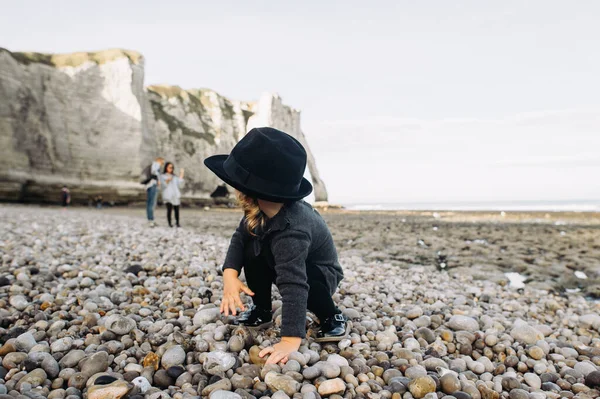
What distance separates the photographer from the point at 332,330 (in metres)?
2.63

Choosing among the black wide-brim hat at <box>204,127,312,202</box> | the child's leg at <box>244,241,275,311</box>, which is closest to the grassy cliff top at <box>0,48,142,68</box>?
the child's leg at <box>244,241,275,311</box>

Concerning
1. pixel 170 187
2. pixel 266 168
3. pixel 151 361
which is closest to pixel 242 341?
pixel 151 361

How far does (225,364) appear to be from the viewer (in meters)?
2.19

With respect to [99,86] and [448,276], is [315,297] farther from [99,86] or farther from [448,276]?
[99,86]

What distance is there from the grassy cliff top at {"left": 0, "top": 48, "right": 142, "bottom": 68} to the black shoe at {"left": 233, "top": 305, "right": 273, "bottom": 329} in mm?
32878

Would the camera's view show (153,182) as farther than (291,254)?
Yes

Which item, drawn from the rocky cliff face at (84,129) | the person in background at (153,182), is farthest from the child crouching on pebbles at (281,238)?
the rocky cliff face at (84,129)

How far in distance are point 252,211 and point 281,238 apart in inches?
11.1

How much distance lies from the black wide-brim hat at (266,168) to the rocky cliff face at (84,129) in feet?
92.9

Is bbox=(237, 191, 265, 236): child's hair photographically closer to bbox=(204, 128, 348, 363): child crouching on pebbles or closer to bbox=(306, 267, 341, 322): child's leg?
bbox=(204, 128, 348, 363): child crouching on pebbles

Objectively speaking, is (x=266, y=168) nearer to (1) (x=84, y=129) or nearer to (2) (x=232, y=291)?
(2) (x=232, y=291)

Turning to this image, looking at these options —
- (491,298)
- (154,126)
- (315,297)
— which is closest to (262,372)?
(315,297)

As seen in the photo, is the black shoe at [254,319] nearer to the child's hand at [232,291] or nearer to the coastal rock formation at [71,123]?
the child's hand at [232,291]

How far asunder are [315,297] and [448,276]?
434cm
